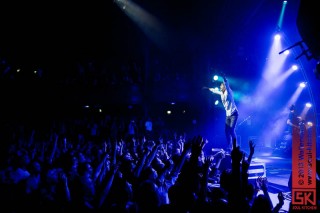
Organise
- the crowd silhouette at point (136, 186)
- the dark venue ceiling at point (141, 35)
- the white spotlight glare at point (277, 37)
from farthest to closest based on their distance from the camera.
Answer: the white spotlight glare at point (277, 37), the dark venue ceiling at point (141, 35), the crowd silhouette at point (136, 186)

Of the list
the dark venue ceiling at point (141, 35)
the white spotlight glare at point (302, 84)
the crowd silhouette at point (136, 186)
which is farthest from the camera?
the white spotlight glare at point (302, 84)

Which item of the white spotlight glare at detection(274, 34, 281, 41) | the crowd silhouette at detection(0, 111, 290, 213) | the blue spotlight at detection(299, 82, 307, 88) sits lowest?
the crowd silhouette at detection(0, 111, 290, 213)

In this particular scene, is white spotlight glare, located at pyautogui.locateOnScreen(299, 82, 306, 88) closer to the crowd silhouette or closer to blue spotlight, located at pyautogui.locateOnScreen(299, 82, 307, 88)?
blue spotlight, located at pyautogui.locateOnScreen(299, 82, 307, 88)

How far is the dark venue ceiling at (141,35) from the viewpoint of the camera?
12750 millimetres

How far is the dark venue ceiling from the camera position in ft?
41.8

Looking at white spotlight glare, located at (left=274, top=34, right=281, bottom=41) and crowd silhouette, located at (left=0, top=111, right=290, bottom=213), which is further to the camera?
white spotlight glare, located at (left=274, top=34, right=281, bottom=41)

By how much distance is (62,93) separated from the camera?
11.8 meters

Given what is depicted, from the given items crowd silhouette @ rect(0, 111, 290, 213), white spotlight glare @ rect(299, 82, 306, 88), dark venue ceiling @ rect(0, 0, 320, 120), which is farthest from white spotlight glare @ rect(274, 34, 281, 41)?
crowd silhouette @ rect(0, 111, 290, 213)

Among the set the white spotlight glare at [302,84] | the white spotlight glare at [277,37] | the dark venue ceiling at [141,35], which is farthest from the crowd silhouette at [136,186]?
the white spotlight glare at [302,84]

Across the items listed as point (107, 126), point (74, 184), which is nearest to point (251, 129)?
point (107, 126)

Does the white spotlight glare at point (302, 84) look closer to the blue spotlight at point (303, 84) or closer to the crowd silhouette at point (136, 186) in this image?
the blue spotlight at point (303, 84)

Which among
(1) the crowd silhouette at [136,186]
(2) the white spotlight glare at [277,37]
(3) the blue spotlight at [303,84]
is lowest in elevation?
(1) the crowd silhouette at [136,186]

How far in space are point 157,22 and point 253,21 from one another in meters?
5.83

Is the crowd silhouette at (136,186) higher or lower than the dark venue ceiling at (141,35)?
lower
